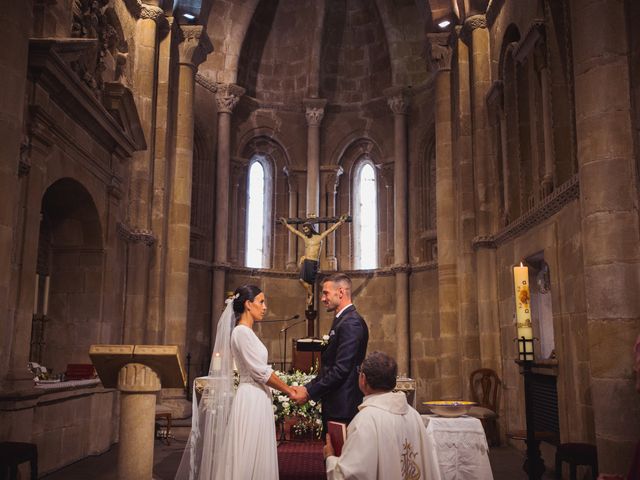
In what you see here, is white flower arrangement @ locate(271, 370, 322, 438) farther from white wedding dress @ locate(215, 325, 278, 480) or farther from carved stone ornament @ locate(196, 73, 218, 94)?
carved stone ornament @ locate(196, 73, 218, 94)

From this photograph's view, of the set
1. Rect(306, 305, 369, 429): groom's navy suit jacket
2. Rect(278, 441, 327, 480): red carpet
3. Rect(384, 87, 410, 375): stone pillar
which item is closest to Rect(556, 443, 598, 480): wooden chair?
Rect(278, 441, 327, 480): red carpet

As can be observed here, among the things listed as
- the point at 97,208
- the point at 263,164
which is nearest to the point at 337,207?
the point at 263,164

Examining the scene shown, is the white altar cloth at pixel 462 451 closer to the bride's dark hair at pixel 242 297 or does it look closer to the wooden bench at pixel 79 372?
the bride's dark hair at pixel 242 297

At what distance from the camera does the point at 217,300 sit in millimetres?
16891

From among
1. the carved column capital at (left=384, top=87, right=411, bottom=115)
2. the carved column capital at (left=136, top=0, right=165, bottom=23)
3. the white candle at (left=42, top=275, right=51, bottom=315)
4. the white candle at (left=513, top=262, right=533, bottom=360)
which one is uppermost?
the carved column capital at (left=384, top=87, right=411, bottom=115)

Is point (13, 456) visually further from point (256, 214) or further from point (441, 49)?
point (256, 214)

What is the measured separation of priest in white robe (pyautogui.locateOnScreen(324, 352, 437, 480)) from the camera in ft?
11.3

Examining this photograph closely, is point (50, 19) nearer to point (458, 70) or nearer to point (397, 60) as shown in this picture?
point (458, 70)

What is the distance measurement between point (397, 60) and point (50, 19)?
461 inches

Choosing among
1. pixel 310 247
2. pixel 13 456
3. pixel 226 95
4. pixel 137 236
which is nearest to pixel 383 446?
pixel 13 456

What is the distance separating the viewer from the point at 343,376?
5121mm

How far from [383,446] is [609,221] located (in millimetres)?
3987

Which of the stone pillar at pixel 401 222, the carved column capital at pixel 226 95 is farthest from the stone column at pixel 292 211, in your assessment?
the stone pillar at pixel 401 222

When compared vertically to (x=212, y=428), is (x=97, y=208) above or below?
above
